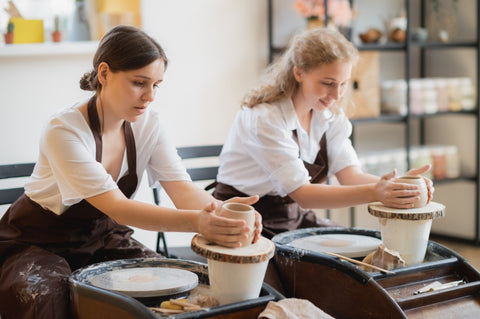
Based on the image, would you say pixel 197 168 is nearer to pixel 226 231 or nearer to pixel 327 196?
pixel 327 196

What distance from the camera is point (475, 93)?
4.53m

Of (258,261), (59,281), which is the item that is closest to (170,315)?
(258,261)

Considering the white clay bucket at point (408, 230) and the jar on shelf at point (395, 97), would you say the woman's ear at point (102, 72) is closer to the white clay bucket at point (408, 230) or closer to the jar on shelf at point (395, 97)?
the white clay bucket at point (408, 230)

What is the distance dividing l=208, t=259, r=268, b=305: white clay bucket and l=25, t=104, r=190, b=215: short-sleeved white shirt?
0.47 meters

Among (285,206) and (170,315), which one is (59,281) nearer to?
(170,315)

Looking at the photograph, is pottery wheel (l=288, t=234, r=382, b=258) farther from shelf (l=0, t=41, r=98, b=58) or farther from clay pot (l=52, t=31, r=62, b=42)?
clay pot (l=52, t=31, r=62, b=42)

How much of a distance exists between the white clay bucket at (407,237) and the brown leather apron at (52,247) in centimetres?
77

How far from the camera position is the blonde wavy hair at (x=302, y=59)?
8.20 feet

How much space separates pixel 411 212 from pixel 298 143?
0.69m

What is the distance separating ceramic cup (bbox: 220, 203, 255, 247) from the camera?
173 centimetres

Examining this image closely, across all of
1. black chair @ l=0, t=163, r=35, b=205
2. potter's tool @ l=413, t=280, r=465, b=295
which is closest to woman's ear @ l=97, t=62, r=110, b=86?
black chair @ l=0, t=163, r=35, b=205

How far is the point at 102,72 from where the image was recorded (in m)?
2.08

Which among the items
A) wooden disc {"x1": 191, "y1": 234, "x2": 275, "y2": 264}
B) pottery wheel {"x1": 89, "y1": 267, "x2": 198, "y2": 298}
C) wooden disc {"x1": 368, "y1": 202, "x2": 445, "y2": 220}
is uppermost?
wooden disc {"x1": 191, "y1": 234, "x2": 275, "y2": 264}

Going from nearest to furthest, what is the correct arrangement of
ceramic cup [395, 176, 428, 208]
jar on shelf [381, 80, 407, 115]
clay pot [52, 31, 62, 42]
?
ceramic cup [395, 176, 428, 208] → clay pot [52, 31, 62, 42] → jar on shelf [381, 80, 407, 115]
